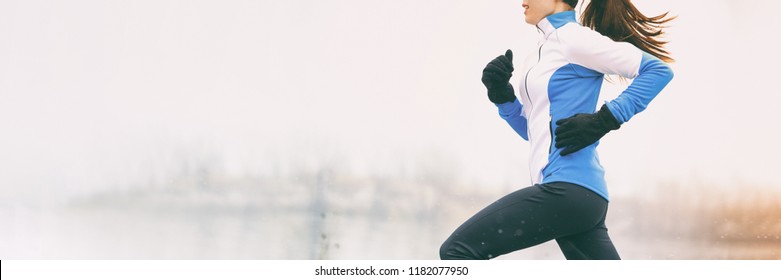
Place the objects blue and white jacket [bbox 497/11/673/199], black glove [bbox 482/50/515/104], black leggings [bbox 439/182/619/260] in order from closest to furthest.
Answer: black leggings [bbox 439/182/619/260]
blue and white jacket [bbox 497/11/673/199]
black glove [bbox 482/50/515/104]

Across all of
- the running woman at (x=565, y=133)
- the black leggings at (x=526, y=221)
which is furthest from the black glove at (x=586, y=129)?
the black leggings at (x=526, y=221)

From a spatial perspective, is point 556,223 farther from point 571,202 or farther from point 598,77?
point 598,77

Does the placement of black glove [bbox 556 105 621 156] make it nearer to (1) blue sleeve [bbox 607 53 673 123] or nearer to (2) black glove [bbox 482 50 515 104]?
(1) blue sleeve [bbox 607 53 673 123]

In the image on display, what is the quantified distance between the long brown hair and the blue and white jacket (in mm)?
241

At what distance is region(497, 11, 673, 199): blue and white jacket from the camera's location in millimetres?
2953

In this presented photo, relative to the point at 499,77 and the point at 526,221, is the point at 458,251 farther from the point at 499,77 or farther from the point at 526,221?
the point at 499,77

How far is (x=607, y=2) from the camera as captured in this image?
342 cm

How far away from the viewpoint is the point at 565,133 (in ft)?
9.70

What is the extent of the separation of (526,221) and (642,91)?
667 millimetres

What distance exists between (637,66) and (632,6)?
0.50m

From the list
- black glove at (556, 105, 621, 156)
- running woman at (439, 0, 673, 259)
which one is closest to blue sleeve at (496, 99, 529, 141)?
running woman at (439, 0, 673, 259)

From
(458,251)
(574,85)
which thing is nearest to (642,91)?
(574,85)

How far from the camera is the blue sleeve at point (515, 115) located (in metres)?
3.45
